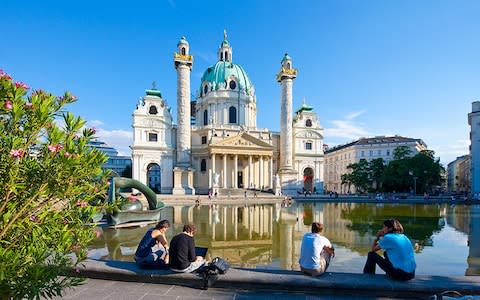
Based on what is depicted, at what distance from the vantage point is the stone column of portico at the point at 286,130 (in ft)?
163

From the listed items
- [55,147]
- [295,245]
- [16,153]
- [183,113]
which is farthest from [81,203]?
[183,113]

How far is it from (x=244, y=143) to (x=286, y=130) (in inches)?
318

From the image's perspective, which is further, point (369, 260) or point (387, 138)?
point (387, 138)

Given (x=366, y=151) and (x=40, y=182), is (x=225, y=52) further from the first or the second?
(x=40, y=182)

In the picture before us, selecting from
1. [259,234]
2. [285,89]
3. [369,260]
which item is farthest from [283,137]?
[369,260]

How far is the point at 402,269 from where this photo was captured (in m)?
4.64

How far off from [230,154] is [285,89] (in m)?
15.5

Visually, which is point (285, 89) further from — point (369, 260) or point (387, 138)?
point (369, 260)

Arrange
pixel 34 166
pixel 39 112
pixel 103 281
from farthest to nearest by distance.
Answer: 1. pixel 103 281
2. pixel 34 166
3. pixel 39 112

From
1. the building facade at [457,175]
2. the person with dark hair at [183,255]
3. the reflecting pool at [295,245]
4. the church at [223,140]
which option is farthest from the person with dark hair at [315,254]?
the building facade at [457,175]

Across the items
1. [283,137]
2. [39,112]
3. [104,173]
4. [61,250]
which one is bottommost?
[61,250]

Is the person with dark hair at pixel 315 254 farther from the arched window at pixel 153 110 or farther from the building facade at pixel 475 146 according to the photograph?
the building facade at pixel 475 146

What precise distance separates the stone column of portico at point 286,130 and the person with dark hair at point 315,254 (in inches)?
1756

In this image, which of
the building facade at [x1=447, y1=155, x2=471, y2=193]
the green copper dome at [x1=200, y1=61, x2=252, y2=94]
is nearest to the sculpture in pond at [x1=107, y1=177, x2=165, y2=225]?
the green copper dome at [x1=200, y1=61, x2=252, y2=94]
